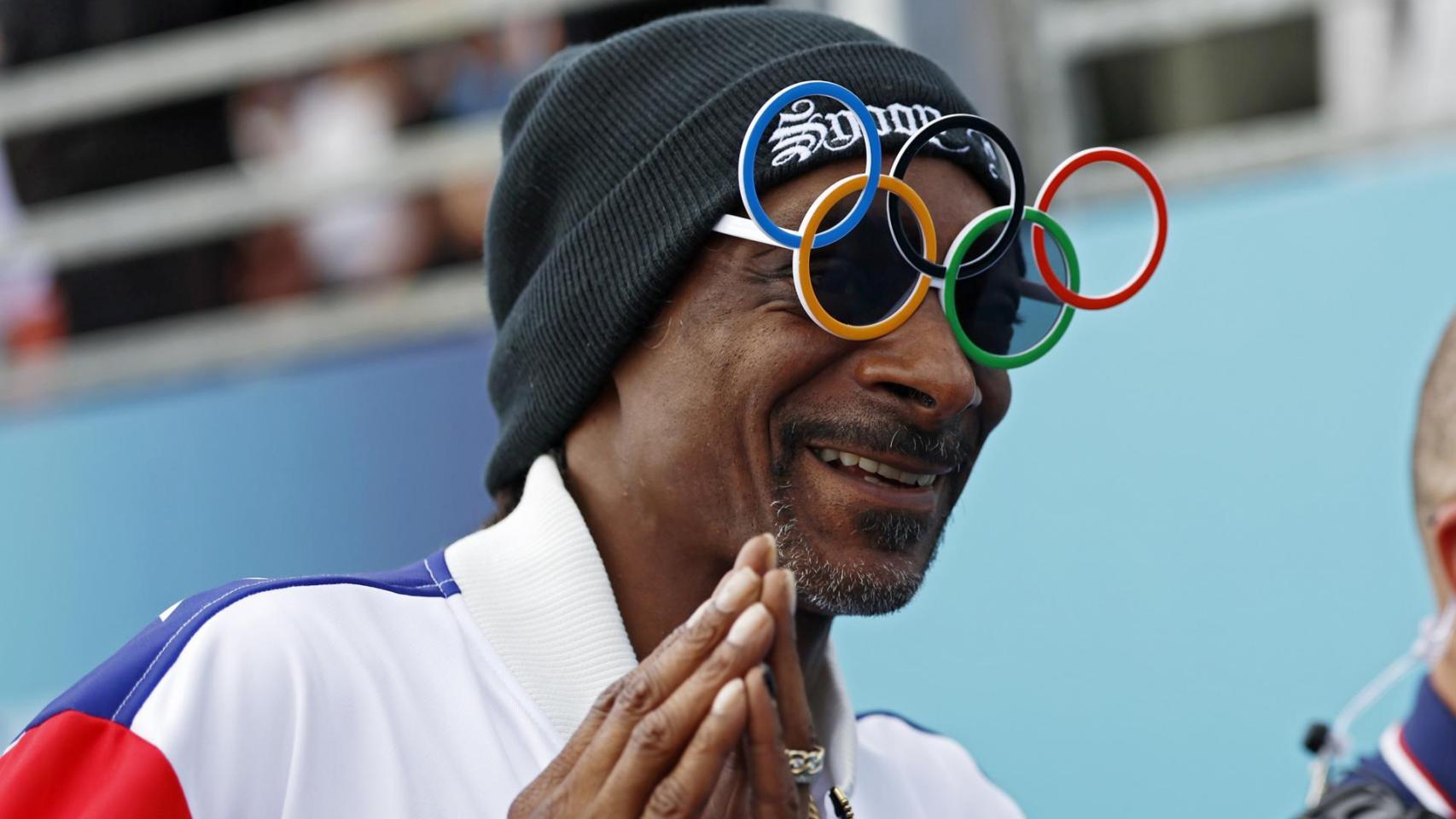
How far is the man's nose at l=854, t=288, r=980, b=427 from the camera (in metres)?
2.04

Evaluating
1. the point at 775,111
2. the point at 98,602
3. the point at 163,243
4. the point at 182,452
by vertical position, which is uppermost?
the point at 775,111

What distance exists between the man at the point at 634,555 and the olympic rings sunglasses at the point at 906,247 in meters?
0.04

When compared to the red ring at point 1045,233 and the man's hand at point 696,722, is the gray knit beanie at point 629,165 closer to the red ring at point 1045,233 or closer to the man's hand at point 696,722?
the red ring at point 1045,233

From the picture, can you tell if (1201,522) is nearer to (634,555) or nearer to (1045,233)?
(1045,233)

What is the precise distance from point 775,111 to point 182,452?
9.67 ft

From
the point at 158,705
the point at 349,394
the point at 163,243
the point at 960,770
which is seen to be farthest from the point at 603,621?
the point at 163,243

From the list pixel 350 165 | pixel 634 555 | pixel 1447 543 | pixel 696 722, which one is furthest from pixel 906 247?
pixel 350 165

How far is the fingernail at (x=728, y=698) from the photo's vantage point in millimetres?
1491

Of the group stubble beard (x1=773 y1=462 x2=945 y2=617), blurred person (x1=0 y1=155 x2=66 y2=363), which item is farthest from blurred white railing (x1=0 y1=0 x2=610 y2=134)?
stubble beard (x1=773 y1=462 x2=945 y2=617)

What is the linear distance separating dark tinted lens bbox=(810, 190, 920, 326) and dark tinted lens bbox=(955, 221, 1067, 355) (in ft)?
0.29

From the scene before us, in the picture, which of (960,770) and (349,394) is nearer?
(960,770)

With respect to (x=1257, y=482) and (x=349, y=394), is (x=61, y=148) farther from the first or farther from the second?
(x=1257, y=482)

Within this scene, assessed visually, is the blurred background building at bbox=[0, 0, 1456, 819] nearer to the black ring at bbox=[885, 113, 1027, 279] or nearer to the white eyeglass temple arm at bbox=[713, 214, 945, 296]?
the black ring at bbox=[885, 113, 1027, 279]

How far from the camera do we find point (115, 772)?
165 centimetres
